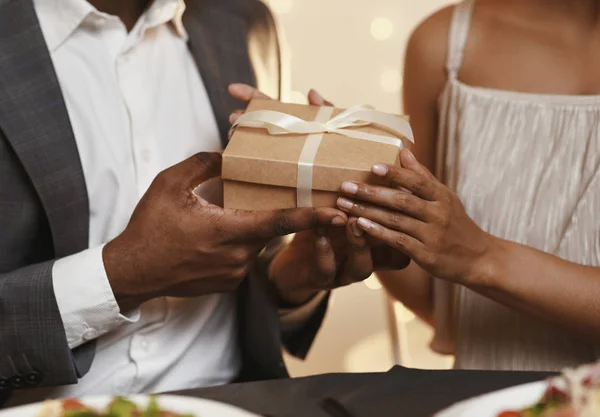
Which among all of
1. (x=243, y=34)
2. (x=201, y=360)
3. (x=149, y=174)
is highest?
(x=243, y=34)

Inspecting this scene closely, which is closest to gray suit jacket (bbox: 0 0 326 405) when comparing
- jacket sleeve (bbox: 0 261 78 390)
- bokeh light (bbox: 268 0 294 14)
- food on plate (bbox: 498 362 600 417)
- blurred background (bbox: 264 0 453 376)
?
jacket sleeve (bbox: 0 261 78 390)

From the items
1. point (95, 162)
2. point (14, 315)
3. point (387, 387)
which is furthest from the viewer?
point (95, 162)

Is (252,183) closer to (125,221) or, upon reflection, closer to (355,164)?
(355,164)

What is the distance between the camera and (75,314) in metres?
1.09

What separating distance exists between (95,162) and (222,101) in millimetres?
238

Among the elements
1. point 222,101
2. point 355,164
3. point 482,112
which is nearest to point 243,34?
point 222,101

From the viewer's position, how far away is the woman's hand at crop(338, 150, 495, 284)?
0.95 m

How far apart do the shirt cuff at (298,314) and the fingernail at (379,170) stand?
472mm

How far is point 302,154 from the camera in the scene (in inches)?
37.5

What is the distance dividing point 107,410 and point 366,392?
1.04 feet

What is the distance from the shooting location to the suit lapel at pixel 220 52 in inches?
51.4

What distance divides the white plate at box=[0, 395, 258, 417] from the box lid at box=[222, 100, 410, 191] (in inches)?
12.4

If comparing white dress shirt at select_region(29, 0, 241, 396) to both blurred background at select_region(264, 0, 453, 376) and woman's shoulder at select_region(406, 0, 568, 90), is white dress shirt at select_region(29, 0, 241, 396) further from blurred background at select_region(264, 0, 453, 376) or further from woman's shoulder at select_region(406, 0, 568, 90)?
blurred background at select_region(264, 0, 453, 376)

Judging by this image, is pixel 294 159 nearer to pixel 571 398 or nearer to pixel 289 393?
pixel 289 393
